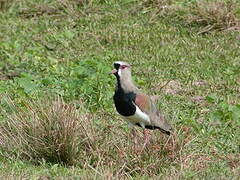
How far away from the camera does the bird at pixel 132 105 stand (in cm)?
734

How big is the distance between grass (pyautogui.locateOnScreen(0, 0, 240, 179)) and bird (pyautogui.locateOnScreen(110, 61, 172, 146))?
0.13 m

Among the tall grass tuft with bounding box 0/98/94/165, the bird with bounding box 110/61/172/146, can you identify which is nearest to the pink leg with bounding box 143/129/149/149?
the bird with bounding box 110/61/172/146

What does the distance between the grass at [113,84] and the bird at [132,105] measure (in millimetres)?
132

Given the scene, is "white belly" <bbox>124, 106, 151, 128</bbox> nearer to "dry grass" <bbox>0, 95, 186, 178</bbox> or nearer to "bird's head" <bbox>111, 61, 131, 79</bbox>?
"dry grass" <bbox>0, 95, 186, 178</bbox>

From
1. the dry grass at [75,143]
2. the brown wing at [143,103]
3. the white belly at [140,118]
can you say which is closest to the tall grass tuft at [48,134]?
the dry grass at [75,143]

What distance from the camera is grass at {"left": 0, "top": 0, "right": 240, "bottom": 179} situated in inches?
285

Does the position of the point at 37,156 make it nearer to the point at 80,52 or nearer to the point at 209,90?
the point at 209,90

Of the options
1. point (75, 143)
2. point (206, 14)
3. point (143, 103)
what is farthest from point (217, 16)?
point (75, 143)

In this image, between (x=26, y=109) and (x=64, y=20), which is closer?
(x=26, y=109)

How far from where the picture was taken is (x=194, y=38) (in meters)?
11.4

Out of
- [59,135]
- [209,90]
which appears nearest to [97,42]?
[209,90]

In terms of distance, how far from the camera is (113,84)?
9570mm

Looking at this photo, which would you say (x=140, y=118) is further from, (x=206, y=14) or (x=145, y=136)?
(x=206, y=14)

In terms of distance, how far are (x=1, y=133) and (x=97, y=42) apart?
3890 mm
